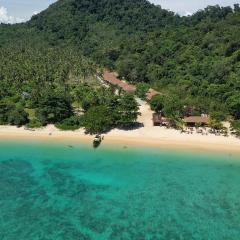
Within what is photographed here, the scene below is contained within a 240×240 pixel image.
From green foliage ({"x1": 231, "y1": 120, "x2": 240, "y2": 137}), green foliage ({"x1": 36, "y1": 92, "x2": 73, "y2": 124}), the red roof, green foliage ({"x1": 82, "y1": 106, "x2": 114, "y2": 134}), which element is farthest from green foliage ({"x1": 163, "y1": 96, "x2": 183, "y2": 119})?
the red roof

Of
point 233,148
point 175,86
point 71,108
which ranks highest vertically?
point 175,86

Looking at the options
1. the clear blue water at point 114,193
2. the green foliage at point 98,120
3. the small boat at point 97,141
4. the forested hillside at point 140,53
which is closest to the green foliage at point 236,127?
the forested hillside at point 140,53

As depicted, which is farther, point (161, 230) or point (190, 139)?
point (190, 139)

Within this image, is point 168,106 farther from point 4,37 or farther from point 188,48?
point 4,37

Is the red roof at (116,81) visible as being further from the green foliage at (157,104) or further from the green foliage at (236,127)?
the green foliage at (236,127)

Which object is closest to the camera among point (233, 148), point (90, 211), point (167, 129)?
point (90, 211)

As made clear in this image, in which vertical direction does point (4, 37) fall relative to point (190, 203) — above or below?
above

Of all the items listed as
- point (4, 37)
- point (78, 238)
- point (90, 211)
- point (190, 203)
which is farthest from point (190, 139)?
point (4, 37)
